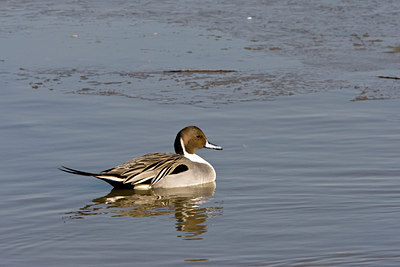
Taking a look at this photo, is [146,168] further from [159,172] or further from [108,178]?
[108,178]

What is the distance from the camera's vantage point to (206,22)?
14070 millimetres

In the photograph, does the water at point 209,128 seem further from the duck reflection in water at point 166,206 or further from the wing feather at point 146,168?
the wing feather at point 146,168

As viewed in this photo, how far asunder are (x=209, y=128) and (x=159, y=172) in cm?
147

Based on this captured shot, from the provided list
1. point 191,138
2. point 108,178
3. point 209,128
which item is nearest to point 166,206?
point 108,178

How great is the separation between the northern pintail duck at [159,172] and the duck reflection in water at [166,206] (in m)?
0.07

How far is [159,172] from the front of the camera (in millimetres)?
7875

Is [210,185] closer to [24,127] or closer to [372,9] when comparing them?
[24,127]

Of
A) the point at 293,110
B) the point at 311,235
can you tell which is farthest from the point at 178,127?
the point at 311,235

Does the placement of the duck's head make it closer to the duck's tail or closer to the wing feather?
the wing feather

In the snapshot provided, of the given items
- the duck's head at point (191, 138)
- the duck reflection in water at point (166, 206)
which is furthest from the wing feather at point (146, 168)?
the duck's head at point (191, 138)

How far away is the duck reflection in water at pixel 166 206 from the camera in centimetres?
644

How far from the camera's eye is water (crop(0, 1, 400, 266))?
229 inches

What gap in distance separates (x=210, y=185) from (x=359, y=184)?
1.50 m

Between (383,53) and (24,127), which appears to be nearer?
(24,127)
